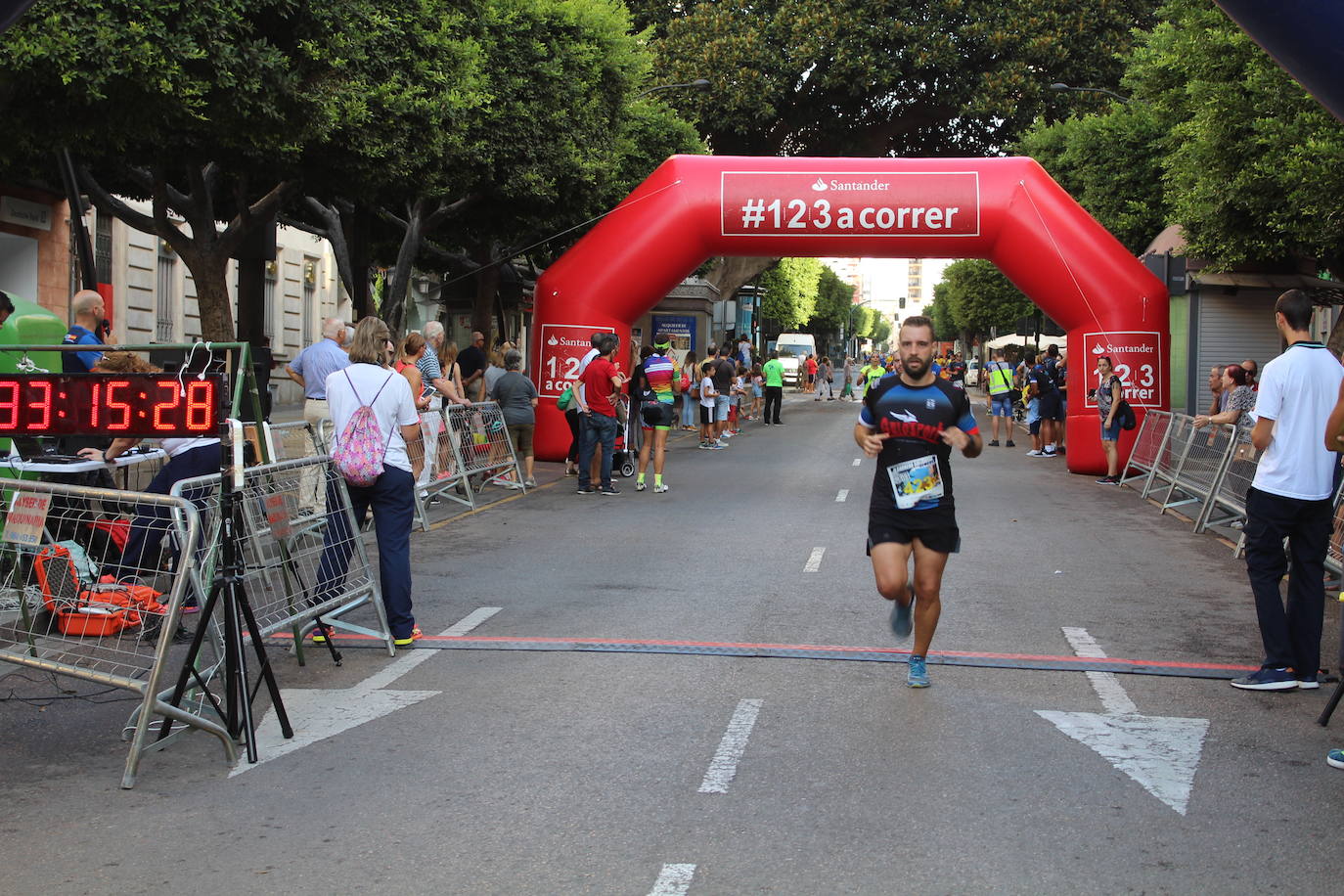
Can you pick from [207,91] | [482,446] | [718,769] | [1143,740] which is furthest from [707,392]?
[718,769]

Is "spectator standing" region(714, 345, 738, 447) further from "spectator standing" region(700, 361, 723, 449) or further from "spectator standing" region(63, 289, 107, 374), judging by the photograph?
"spectator standing" region(63, 289, 107, 374)

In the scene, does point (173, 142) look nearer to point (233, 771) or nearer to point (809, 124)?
point (233, 771)

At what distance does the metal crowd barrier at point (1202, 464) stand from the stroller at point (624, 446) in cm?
662

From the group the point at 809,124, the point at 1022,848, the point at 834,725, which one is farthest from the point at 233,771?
the point at 809,124

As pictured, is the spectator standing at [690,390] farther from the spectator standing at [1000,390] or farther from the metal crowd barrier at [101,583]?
the metal crowd barrier at [101,583]

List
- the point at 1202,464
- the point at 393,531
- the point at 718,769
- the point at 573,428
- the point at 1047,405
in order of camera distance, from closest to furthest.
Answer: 1. the point at 718,769
2. the point at 393,531
3. the point at 1202,464
4. the point at 573,428
5. the point at 1047,405

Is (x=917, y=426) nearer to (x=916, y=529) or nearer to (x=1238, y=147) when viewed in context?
(x=916, y=529)

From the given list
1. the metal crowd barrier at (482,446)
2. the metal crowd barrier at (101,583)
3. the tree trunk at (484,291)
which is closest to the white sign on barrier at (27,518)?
the metal crowd barrier at (101,583)

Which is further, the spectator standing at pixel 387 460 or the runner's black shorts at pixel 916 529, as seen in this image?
the spectator standing at pixel 387 460

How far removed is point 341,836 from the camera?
478 centimetres

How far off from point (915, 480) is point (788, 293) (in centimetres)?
8020

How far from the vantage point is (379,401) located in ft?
25.7

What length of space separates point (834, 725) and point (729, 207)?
570 inches

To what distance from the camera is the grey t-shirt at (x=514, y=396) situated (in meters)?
16.8
